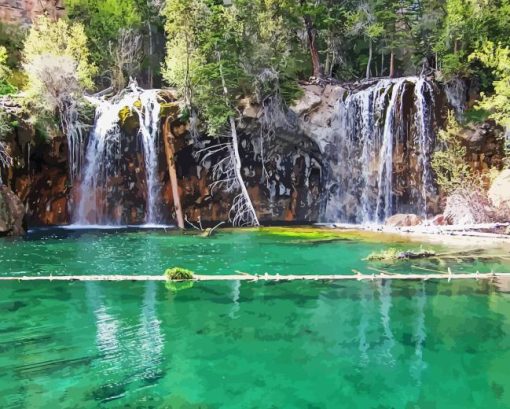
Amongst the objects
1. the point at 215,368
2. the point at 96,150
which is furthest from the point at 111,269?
the point at 96,150

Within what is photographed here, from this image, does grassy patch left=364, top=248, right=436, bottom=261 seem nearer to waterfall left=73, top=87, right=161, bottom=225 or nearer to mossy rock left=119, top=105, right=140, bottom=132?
waterfall left=73, top=87, right=161, bottom=225

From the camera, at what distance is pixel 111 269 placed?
13297 mm

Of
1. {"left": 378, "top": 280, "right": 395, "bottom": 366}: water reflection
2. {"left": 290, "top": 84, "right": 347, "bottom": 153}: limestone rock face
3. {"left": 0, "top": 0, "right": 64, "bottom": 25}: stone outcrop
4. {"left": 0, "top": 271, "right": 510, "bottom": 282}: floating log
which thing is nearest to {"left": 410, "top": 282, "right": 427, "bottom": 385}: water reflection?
{"left": 378, "top": 280, "right": 395, "bottom": 366}: water reflection

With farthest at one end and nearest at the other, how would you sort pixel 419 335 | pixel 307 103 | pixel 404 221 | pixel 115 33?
pixel 115 33 < pixel 307 103 < pixel 404 221 < pixel 419 335

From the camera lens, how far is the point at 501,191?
19.9 m

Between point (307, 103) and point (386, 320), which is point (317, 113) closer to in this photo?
point (307, 103)

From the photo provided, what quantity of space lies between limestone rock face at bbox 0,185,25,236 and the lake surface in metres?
6.71

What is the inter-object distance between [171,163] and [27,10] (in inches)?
795

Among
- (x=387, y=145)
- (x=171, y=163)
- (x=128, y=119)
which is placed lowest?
(x=171, y=163)

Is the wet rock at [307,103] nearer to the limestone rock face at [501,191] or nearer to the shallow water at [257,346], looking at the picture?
the limestone rock face at [501,191]

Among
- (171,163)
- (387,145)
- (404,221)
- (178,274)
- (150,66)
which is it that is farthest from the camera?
(150,66)

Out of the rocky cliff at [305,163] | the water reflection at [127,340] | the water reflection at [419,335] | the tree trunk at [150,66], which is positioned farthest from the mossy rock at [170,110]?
the water reflection at [419,335]

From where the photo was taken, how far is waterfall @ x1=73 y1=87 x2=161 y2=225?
25219mm

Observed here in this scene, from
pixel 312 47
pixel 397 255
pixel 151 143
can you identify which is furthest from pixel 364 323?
pixel 312 47
